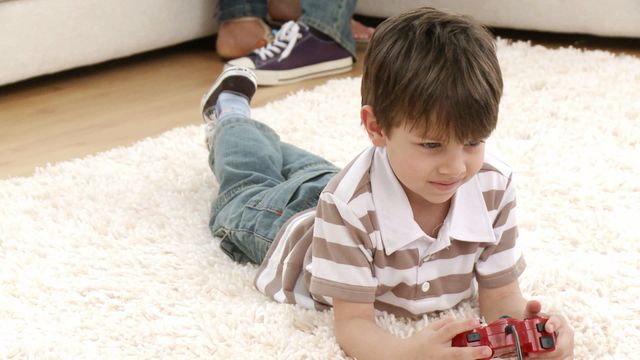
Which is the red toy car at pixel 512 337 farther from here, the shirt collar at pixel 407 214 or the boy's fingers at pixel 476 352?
the shirt collar at pixel 407 214

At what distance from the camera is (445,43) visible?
2.70 feet

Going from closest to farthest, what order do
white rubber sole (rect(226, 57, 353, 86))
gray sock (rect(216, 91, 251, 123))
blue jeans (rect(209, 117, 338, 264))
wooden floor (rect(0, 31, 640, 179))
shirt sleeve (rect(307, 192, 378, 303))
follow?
shirt sleeve (rect(307, 192, 378, 303)), blue jeans (rect(209, 117, 338, 264)), gray sock (rect(216, 91, 251, 123)), wooden floor (rect(0, 31, 640, 179)), white rubber sole (rect(226, 57, 353, 86))

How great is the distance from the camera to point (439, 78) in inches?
32.0

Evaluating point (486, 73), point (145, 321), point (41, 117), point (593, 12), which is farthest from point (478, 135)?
point (593, 12)

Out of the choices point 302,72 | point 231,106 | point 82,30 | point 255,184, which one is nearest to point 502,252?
point 255,184

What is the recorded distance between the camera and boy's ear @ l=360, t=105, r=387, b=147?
2.89 ft

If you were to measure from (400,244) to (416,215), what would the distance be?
0.15 ft

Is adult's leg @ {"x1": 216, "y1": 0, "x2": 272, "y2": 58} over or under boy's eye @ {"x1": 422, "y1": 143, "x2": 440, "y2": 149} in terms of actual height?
under

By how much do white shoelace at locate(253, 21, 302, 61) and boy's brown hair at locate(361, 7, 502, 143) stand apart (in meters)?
1.46

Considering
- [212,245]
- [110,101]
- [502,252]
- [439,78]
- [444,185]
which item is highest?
[439,78]

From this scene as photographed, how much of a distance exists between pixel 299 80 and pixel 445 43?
4.91 feet

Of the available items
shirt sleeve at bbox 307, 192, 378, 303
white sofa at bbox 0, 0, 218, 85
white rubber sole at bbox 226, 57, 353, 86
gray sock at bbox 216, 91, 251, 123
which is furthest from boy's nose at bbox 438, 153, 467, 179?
white sofa at bbox 0, 0, 218, 85

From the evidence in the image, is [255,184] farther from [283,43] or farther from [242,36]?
[242,36]

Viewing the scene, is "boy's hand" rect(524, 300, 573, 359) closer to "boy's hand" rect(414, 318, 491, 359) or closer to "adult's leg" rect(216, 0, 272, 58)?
"boy's hand" rect(414, 318, 491, 359)
